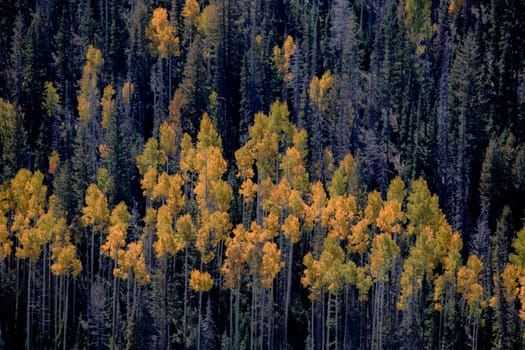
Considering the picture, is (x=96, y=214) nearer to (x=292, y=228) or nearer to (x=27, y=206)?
(x=27, y=206)

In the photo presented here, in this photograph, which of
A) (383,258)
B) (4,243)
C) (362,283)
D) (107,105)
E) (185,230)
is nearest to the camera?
(362,283)

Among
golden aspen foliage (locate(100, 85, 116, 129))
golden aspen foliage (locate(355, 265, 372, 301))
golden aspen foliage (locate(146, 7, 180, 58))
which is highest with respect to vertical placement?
golden aspen foliage (locate(146, 7, 180, 58))

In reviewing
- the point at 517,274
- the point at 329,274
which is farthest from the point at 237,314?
the point at 517,274

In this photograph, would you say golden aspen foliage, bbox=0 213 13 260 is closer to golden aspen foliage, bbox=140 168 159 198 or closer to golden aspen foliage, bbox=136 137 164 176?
golden aspen foliage, bbox=140 168 159 198

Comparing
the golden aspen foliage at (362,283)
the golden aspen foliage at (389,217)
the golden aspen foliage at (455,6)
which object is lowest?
the golden aspen foliage at (362,283)

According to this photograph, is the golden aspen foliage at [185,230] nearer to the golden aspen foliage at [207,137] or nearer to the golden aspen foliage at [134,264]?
the golden aspen foliage at [134,264]

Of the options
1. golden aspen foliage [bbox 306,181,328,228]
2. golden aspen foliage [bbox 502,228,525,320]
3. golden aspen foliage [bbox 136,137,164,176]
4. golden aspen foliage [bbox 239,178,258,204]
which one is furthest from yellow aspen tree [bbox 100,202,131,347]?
golden aspen foliage [bbox 502,228,525,320]

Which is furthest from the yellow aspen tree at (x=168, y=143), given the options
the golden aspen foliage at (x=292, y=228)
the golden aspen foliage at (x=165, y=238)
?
the golden aspen foliage at (x=292, y=228)
